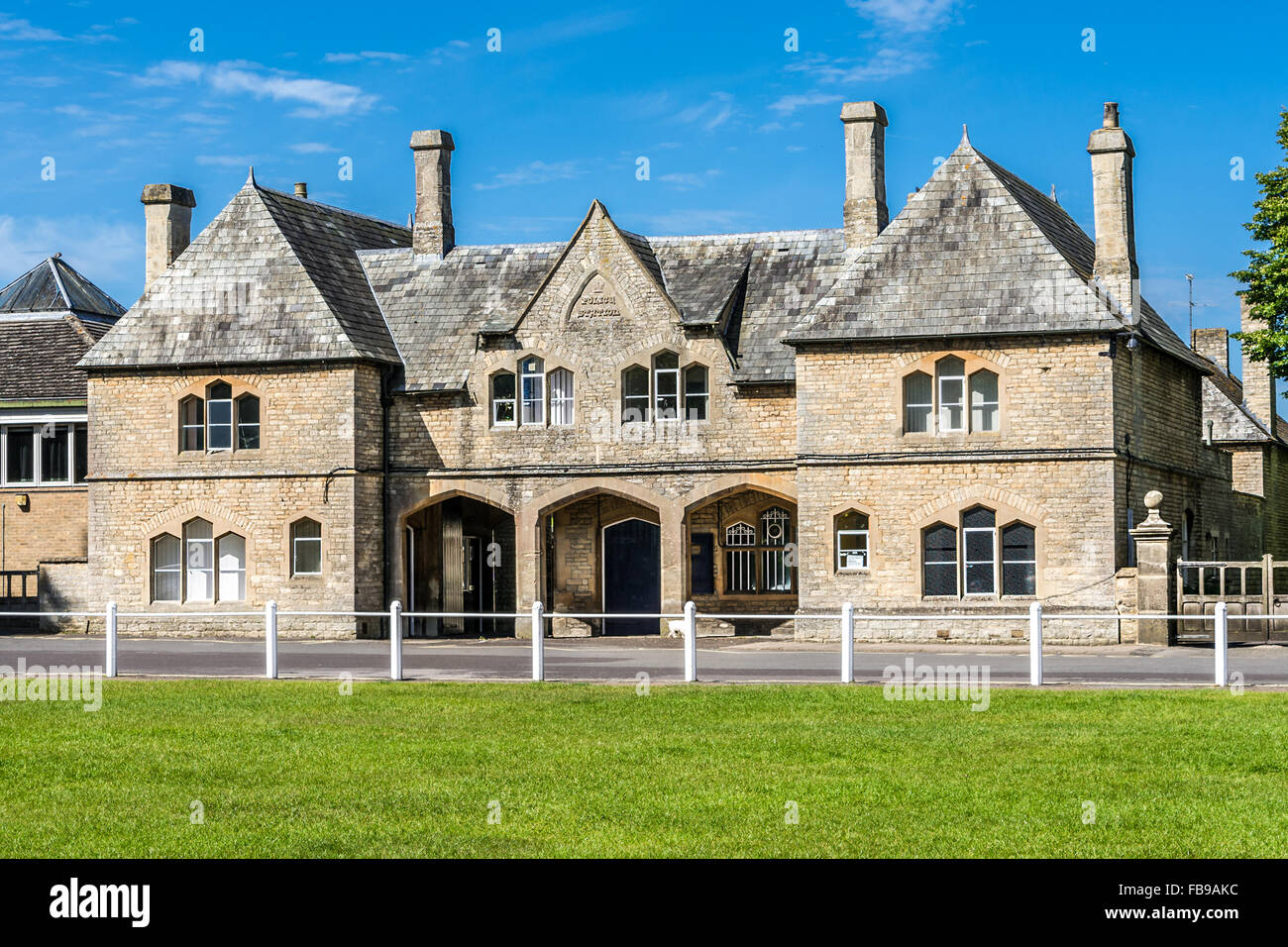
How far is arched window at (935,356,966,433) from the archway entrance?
1060 centimetres

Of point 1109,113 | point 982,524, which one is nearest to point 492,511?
point 982,524

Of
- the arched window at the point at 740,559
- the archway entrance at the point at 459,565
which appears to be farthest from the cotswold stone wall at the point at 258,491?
the arched window at the point at 740,559

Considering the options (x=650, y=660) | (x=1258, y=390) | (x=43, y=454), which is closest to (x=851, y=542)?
(x=650, y=660)

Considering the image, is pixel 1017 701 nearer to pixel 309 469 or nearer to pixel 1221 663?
pixel 1221 663

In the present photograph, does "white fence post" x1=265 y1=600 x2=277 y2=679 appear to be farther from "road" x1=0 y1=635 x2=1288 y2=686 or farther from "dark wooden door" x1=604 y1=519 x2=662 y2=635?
"dark wooden door" x1=604 y1=519 x2=662 y2=635

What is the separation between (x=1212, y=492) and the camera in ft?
140

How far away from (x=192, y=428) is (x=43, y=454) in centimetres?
729

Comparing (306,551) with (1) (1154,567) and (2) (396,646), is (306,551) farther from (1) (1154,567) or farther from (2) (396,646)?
(1) (1154,567)

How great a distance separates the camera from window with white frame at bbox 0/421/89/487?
43250 mm

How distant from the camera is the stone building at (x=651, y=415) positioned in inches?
1335

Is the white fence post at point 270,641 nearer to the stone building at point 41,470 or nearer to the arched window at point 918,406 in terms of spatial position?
the arched window at point 918,406

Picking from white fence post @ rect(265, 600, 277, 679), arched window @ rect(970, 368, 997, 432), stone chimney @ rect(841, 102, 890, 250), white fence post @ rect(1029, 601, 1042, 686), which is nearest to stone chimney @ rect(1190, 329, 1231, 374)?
stone chimney @ rect(841, 102, 890, 250)

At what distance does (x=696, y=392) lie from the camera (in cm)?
3703
